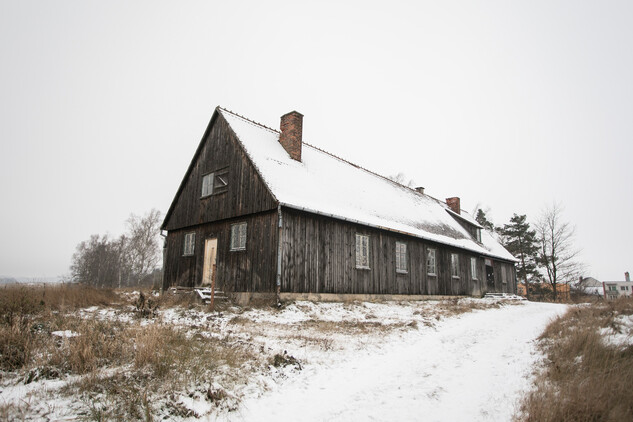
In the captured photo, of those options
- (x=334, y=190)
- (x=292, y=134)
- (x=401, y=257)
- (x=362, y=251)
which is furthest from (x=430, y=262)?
(x=292, y=134)

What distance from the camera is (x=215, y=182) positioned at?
17.5 metres

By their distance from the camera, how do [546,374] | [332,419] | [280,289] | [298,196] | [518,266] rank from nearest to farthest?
[332,419]
[546,374]
[280,289]
[298,196]
[518,266]

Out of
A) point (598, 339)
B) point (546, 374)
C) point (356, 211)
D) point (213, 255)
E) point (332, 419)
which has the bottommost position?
point (332, 419)

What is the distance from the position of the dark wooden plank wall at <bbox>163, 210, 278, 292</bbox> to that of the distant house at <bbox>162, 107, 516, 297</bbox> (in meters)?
0.04

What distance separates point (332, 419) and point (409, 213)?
1903 centimetres

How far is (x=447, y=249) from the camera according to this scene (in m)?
23.2

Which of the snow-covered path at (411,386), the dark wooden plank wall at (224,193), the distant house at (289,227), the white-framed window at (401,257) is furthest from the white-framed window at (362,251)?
the snow-covered path at (411,386)

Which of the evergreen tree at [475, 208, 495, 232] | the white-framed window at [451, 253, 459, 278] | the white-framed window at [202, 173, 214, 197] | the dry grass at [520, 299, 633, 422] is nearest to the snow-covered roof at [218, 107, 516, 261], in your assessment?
the white-framed window at [451, 253, 459, 278]

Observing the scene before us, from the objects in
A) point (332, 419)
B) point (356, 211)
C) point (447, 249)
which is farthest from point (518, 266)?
point (332, 419)

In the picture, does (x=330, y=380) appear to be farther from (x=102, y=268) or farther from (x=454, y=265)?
(x=102, y=268)

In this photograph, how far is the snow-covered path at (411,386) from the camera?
4590mm

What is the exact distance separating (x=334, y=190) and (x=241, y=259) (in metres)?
5.51

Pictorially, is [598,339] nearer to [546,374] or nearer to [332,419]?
[546,374]

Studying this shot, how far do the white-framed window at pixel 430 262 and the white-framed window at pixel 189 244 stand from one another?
1259 centimetres
